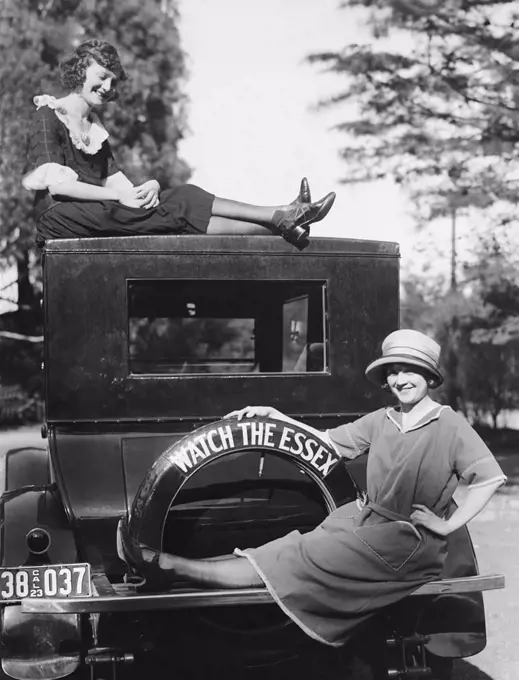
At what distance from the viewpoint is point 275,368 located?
5578 millimetres

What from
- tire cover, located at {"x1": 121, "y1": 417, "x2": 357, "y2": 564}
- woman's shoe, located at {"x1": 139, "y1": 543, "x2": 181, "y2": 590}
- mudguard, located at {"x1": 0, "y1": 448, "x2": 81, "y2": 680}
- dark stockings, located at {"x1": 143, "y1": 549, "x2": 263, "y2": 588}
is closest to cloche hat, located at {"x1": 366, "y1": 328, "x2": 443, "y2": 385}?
tire cover, located at {"x1": 121, "y1": 417, "x2": 357, "y2": 564}

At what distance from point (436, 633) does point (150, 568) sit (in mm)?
1258

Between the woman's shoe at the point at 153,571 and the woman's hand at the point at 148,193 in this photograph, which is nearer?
the woman's shoe at the point at 153,571

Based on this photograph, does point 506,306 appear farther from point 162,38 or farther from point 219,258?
point 219,258

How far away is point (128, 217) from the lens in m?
4.40

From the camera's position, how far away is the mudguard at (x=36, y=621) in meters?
3.69

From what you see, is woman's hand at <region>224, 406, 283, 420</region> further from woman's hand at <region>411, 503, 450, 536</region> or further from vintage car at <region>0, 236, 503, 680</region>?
woman's hand at <region>411, 503, 450, 536</region>

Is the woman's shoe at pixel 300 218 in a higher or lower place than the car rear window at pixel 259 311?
higher

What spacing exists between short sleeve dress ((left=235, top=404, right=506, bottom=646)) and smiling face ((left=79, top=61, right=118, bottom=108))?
7.53 feet

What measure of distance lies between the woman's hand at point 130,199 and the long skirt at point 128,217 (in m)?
0.02

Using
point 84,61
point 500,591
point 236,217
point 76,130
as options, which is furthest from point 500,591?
point 84,61

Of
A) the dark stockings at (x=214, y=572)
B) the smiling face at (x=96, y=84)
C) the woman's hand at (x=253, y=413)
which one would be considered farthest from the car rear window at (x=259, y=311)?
the dark stockings at (x=214, y=572)

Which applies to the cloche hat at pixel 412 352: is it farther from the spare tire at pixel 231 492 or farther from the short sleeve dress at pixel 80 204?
the short sleeve dress at pixel 80 204

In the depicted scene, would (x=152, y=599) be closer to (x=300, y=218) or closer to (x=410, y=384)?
(x=410, y=384)
